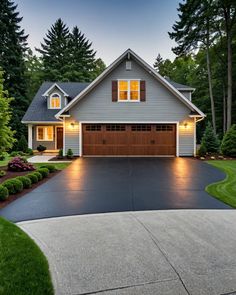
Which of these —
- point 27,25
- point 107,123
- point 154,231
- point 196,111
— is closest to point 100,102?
point 107,123

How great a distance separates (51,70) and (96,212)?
30.7 m

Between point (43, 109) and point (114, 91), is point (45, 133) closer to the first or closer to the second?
point (43, 109)

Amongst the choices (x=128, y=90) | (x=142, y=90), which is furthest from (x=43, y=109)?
(x=142, y=90)

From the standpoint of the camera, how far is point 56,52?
112ft

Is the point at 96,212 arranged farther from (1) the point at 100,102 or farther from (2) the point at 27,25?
(2) the point at 27,25

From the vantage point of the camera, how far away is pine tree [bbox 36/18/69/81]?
31609mm

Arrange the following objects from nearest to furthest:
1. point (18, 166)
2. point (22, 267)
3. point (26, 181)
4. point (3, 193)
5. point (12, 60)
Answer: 1. point (22, 267)
2. point (3, 193)
3. point (26, 181)
4. point (18, 166)
5. point (12, 60)

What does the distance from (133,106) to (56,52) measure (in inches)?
1001

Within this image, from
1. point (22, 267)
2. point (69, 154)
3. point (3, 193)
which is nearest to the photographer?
point (22, 267)

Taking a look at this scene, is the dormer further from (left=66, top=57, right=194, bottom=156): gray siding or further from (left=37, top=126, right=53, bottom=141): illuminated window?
(left=66, top=57, right=194, bottom=156): gray siding

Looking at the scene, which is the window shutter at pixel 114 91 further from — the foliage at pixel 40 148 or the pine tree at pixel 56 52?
the pine tree at pixel 56 52

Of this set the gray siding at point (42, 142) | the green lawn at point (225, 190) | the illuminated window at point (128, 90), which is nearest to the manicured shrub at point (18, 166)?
the green lawn at point (225, 190)

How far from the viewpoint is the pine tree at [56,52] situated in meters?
31.6

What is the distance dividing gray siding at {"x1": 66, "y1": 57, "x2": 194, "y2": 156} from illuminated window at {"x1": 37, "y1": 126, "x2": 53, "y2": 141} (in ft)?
14.9
